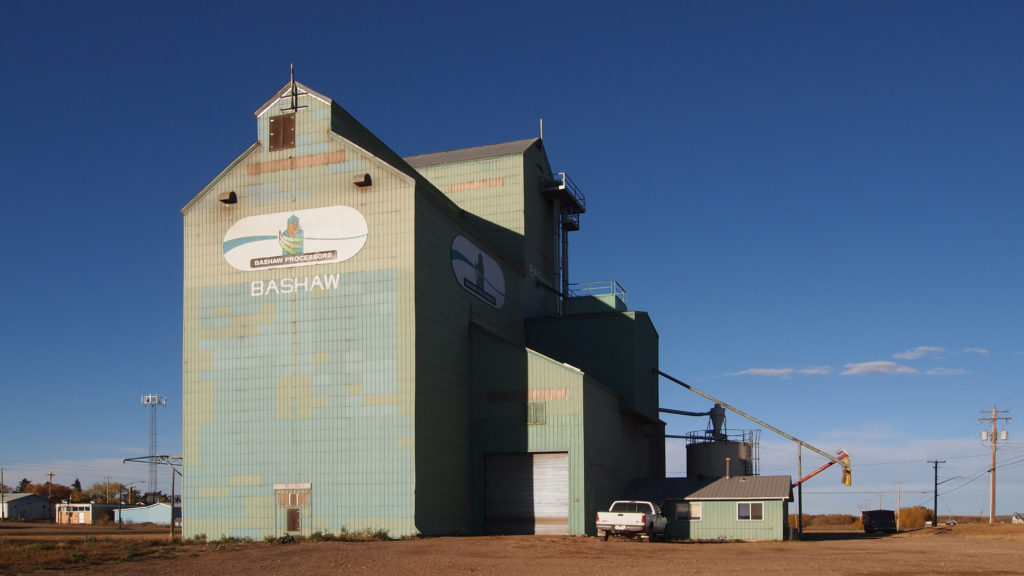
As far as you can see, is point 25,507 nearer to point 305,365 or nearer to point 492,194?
point 492,194

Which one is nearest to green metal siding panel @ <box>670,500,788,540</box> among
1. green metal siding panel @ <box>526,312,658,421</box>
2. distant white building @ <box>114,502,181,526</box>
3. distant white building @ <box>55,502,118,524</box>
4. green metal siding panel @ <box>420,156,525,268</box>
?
green metal siding panel @ <box>526,312,658,421</box>

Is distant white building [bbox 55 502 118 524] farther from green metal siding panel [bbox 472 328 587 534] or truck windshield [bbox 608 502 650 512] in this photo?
truck windshield [bbox 608 502 650 512]

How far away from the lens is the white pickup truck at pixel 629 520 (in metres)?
36.0

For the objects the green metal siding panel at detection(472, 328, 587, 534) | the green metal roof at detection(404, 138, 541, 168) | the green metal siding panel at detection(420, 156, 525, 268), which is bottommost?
the green metal siding panel at detection(472, 328, 587, 534)

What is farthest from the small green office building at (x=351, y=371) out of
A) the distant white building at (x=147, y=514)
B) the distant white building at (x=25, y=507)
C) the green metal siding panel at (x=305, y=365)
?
the distant white building at (x=25, y=507)

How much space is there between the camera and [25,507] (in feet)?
375

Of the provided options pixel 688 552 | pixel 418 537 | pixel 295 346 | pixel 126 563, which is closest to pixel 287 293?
pixel 295 346

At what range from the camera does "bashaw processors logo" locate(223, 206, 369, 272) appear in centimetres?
3734

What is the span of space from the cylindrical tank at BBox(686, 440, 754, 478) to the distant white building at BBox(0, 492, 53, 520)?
87.6 metres

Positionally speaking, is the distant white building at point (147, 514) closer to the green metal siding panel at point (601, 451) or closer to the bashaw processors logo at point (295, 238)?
the green metal siding panel at point (601, 451)

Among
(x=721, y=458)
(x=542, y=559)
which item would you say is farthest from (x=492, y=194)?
(x=542, y=559)

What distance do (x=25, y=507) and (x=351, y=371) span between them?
318ft

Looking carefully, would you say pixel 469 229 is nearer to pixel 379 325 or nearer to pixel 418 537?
pixel 379 325

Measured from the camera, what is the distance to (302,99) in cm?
3912
